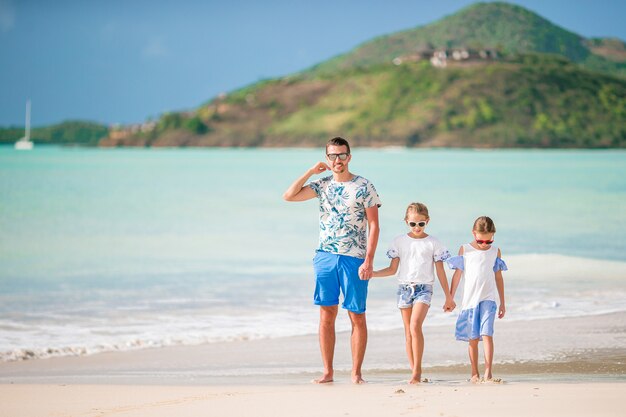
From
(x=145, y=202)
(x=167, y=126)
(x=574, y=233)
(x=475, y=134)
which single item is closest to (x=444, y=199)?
(x=145, y=202)

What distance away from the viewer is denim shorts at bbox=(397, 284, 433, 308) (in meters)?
5.19

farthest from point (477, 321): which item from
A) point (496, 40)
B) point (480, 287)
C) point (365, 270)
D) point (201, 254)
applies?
point (496, 40)

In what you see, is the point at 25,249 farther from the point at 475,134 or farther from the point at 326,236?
the point at 475,134

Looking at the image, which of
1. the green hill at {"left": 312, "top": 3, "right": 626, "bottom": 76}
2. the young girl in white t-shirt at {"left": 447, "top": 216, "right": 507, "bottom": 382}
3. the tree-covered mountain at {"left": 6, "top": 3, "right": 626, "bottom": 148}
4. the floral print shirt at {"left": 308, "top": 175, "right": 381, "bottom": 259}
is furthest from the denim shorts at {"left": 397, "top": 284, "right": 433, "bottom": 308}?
the green hill at {"left": 312, "top": 3, "right": 626, "bottom": 76}

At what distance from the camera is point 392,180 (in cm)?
5038

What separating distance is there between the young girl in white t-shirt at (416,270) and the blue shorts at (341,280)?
12 centimetres

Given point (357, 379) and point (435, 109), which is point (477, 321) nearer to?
point (357, 379)

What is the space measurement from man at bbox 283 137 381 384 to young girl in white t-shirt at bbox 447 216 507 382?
1.59ft

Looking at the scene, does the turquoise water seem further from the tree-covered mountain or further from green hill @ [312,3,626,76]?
green hill @ [312,3,626,76]

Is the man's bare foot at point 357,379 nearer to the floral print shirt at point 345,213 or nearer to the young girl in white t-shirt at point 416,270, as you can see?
the young girl in white t-shirt at point 416,270

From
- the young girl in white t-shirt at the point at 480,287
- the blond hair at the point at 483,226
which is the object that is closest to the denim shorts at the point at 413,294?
the young girl in white t-shirt at the point at 480,287

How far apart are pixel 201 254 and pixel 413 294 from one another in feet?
35.7

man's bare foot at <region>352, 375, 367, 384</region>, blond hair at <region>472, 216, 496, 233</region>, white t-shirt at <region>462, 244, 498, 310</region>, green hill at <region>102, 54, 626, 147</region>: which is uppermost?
green hill at <region>102, 54, 626, 147</region>

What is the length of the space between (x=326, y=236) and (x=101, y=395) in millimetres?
1454
